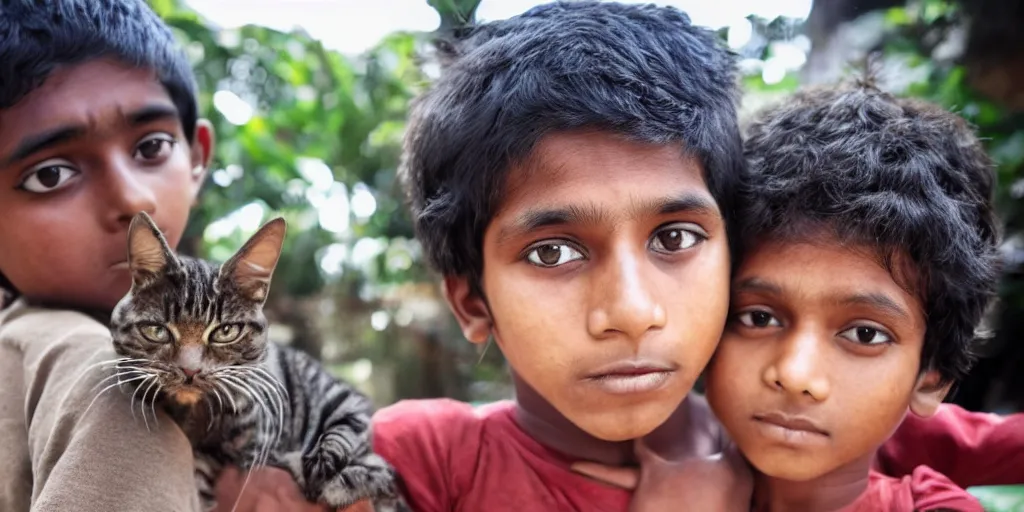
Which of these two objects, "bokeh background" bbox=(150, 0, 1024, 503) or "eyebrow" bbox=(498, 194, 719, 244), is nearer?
"eyebrow" bbox=(498, 194, 719, 244)

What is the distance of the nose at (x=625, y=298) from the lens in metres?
1.08

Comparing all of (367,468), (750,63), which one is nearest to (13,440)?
(367,468)

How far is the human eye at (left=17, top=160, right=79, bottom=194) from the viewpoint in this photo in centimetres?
119

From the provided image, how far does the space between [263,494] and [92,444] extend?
0.85ft

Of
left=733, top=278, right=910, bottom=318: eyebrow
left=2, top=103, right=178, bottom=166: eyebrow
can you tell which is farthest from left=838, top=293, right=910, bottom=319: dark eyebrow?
left=2, top=103, right=178, bottom=166: eyebrow

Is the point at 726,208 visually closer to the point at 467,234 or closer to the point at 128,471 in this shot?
the point at 467,234

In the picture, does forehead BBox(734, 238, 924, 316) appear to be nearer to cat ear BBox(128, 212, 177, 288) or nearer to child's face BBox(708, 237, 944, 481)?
child's face BBox(708, 237, 944, 481)

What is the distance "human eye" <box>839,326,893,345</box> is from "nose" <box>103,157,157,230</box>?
1.01 metres

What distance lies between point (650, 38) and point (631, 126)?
0.19 m

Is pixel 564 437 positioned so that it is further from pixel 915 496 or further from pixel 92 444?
pixel 92 444

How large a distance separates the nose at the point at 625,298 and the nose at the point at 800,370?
187mm

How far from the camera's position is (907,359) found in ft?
3.95

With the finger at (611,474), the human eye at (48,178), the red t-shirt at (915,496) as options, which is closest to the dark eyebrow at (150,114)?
the human eye at (48,178)

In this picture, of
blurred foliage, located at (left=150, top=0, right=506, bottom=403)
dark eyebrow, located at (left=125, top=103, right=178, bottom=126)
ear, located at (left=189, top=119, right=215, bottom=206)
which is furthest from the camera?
blurred foliage, located at (left=150, top=0, right=506, bottom=403)
